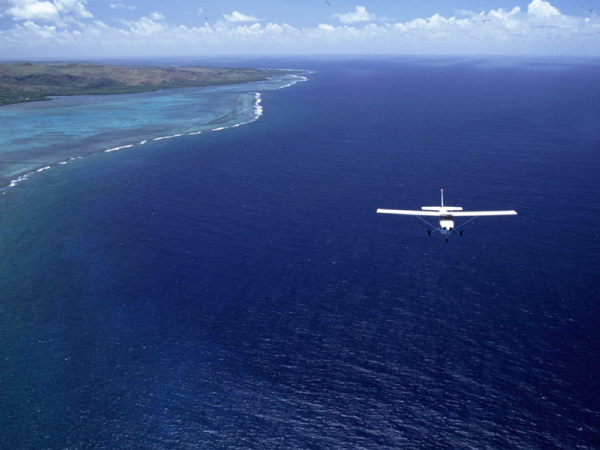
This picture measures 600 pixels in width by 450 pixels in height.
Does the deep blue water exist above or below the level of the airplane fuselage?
below

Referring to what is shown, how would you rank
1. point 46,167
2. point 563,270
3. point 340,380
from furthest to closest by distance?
point 46,167
point 563,270
point 340,380

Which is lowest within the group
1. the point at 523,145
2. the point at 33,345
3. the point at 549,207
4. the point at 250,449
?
the point at 250,449

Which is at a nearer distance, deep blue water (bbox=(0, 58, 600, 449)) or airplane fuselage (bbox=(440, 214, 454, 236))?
deep blue water (bbox=(0, 58, 600, 449))

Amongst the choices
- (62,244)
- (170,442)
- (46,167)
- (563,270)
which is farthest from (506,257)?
(46,167)

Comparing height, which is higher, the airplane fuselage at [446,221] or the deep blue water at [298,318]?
the airplane fuselage at [446,221]

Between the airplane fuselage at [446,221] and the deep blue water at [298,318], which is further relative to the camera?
the airplane fuselage at [446,221]

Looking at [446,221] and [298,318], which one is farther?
[446,221]

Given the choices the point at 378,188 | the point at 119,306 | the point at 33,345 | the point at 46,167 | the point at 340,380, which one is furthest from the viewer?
the point at 46,167

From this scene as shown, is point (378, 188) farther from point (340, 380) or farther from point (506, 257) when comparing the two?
point (340, 380)
